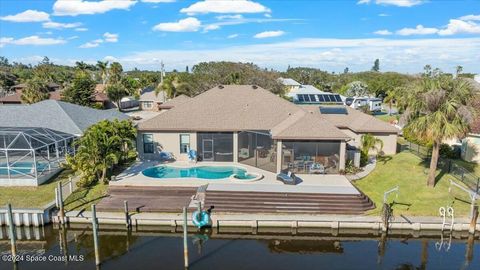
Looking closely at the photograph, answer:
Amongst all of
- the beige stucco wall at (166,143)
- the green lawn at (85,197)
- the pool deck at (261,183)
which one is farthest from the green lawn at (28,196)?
the beige stucco wall at (166,143)

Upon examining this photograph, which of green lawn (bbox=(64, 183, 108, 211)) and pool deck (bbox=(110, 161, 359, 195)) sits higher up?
pool deck (bbox=(110, 161, 359, 195))

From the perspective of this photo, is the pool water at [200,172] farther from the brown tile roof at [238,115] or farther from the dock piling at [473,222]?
the dock piling at [473,222]

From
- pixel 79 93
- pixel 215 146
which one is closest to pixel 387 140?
pixel 215 146

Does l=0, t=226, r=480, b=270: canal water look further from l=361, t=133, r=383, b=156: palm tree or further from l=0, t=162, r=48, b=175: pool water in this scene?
l=361, t=133, r=383, b=156: palm tree

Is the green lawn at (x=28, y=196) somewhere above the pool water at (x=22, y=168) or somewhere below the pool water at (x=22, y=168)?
below

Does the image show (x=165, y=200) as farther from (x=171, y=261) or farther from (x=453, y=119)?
(x=453, y=119)

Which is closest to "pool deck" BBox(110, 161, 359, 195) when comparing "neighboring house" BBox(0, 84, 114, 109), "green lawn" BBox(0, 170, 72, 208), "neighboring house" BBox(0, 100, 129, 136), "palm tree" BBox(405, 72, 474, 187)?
"green lawn" BBox(0, 170, 72, 208)
